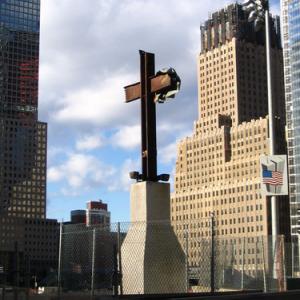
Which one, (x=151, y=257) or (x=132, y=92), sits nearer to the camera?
(x=151, y=257)

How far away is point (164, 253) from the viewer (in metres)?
17.6

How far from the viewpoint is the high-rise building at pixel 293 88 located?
14462cm

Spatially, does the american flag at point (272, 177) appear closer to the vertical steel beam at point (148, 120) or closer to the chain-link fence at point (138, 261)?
the chain-link fence at point (138, 261)

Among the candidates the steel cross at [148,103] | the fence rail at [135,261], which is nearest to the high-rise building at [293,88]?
the fence rail at [135,261]

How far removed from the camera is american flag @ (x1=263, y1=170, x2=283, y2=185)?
22.2 m

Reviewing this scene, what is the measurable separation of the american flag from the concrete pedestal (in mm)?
5593

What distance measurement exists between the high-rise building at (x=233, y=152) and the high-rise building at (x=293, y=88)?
13.6ft

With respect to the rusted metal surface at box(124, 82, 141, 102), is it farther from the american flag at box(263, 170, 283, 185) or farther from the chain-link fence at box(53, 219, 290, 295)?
the american flag at box(263, 170, 283, 185)

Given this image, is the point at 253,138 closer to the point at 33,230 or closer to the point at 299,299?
the point at 33,230

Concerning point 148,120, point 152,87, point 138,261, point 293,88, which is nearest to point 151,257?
point 138,261

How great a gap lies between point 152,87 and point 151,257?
5289 mm

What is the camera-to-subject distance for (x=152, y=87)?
19438mm

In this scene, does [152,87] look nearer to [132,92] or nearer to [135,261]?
[132,92]

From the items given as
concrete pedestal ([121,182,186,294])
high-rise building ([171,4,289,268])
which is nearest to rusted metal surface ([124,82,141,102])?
concrete pedestal ([121,182,186,294])
